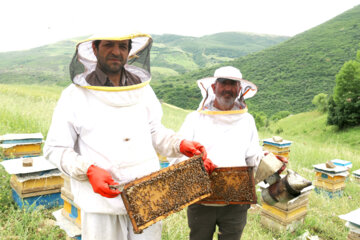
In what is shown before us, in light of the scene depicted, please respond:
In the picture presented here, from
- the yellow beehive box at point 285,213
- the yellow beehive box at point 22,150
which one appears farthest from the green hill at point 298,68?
the yellow beehive box at point 22,150

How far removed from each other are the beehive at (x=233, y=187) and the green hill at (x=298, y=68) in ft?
132

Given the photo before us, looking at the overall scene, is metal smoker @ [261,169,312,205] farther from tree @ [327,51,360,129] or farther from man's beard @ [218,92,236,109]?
tree @ [327,51,360,129]

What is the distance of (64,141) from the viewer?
186cm

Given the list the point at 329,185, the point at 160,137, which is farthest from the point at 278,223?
the point at 160,137

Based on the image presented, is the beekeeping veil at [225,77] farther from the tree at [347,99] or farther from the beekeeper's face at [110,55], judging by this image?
the tree at [347,99]

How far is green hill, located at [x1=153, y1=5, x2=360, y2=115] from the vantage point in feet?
143

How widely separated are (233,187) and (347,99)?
2407 centimetres

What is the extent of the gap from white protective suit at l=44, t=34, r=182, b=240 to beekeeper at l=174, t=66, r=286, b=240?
89 cm

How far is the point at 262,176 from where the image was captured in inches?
105

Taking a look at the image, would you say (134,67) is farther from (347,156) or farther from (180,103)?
(180,103)

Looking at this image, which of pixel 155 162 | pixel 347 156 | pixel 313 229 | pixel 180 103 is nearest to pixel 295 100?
pixel 180 103

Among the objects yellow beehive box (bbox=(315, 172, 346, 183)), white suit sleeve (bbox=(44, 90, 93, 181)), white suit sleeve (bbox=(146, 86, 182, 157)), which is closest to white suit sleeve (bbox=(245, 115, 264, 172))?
white suit sleeve (bbox=(146, 86, 182, 157))

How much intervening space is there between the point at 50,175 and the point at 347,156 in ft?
35.5

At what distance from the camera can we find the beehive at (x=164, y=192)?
5.85ft
